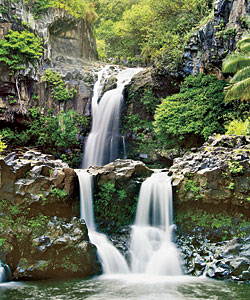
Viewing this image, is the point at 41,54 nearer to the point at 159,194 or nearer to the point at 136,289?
the point at 159,194

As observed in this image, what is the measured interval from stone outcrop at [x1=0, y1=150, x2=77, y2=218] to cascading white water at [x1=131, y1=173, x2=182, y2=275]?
2.80 m

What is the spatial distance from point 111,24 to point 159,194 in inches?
1134

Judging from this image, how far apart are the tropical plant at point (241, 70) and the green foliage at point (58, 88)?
1133 cm

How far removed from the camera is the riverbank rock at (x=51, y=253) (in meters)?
8.17

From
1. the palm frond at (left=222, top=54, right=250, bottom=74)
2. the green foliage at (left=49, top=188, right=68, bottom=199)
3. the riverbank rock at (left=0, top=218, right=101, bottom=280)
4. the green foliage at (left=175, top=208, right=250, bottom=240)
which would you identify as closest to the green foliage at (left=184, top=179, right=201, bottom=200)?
the green foliage at (left=175, top=208, right=250, bottom=240)

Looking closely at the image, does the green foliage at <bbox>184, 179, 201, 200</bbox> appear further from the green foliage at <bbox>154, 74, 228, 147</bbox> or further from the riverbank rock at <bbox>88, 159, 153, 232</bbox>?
the green foliage at <bbox>154, 74, 228, 147</bbox>

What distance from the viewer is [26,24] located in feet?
61.7

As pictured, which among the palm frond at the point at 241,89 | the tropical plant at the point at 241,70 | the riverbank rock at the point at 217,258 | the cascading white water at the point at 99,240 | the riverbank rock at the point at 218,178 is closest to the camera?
the riverbank rock at the point at 217,258

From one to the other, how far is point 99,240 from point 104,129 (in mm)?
9566

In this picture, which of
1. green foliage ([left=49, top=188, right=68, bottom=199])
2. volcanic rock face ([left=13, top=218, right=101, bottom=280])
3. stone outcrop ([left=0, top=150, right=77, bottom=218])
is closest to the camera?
volcanic rock face ([left=13, top=218, right=101, bottom=280])

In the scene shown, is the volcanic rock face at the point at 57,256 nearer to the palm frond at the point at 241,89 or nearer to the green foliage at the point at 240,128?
the green foliage at the point at 240,128

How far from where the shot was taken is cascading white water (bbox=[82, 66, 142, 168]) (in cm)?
1769

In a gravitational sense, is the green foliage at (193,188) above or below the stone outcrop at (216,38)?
below

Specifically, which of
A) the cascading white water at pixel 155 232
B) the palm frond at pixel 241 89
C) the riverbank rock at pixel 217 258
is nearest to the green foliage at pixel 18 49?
the cascading white water at pixel 155 232
